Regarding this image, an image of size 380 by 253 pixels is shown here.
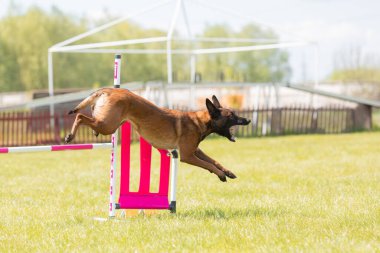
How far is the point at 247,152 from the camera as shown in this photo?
17.3 meters

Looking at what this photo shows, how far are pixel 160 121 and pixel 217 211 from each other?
149 centimetres

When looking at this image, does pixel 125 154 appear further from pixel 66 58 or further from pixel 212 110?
pixel 66 58

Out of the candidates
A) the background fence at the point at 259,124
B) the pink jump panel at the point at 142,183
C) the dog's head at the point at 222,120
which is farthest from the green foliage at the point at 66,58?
the dog's head at the point at 222,120

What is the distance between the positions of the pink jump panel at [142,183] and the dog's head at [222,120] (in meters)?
0.72

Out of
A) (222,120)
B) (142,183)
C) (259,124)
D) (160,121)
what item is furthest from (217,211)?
(259,124)

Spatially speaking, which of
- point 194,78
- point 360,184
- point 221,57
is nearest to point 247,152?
point 360,184

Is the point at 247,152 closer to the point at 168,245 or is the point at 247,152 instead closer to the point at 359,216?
the point at 359,216

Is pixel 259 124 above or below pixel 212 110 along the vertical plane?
below

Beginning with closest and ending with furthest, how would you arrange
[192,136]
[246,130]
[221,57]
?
[192,136] < [246,130] < [221,57]

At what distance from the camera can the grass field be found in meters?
5.52

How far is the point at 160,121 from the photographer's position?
260 inches

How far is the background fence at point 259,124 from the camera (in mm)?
22297

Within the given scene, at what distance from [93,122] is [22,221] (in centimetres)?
171

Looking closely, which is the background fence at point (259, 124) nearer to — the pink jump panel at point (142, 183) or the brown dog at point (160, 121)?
the pink jump panel at point (142, 183)
